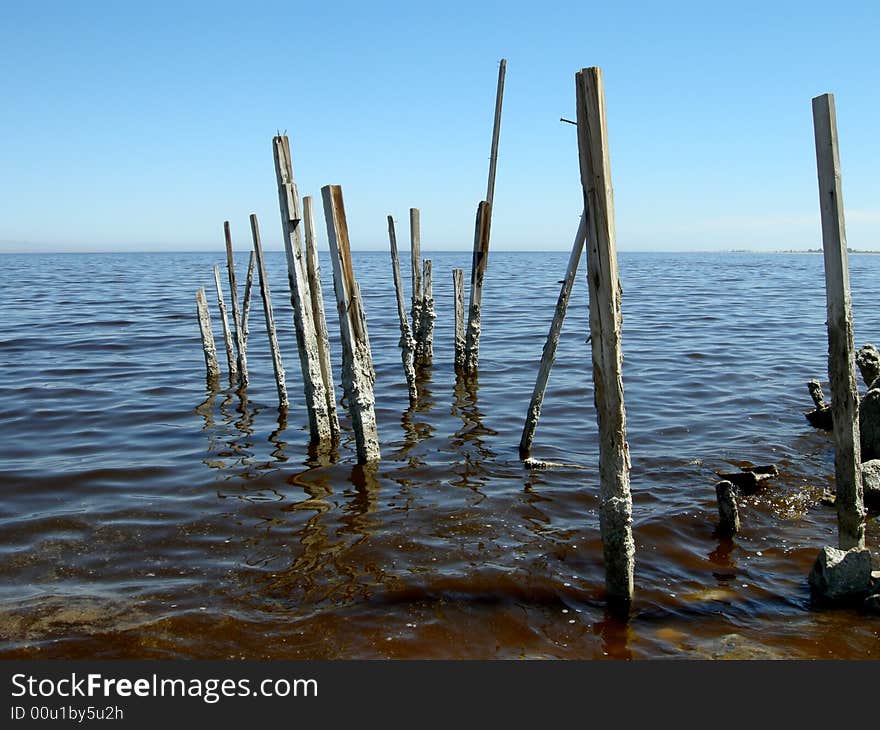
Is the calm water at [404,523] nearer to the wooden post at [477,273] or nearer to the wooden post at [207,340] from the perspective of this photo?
the wooden post at [207,340]

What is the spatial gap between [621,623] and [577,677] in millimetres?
888

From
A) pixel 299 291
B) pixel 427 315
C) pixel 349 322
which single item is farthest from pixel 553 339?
pixel 427 315

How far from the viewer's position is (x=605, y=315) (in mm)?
5562

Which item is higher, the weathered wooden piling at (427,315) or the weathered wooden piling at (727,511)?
the weathered wooden piling at (427,315)

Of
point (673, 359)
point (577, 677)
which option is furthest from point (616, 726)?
point (673, 359)

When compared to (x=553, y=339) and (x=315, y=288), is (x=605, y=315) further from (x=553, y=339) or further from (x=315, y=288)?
(x=315, y=288)

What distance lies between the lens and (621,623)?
6.18m

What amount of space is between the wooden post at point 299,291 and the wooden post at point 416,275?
4.99 m

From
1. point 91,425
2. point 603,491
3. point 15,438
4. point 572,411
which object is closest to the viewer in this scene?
point 603,491

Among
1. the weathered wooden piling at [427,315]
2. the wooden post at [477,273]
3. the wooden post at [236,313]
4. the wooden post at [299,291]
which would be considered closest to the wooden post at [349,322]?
the wooden post at [299,291]

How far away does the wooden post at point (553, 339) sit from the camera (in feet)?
27.6

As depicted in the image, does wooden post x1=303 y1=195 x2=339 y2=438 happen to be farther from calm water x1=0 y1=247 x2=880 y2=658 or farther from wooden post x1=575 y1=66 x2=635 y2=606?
wooden post x1=575 y1=66 x2=635 y2=606

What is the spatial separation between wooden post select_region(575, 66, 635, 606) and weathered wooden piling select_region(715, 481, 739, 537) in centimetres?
217

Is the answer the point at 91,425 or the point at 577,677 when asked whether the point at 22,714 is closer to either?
the point at 577,677
